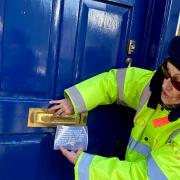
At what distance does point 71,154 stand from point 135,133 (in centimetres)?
33

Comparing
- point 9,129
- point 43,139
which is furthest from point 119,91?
point 9,129

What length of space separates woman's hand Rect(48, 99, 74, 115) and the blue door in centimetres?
4

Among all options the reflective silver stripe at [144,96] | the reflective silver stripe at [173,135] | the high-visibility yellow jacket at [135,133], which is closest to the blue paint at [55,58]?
the high-visibility yellow jacket at [135,133]

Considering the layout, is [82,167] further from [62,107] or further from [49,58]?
[49,58]

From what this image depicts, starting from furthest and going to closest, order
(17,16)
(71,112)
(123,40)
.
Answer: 1. (123,40)
2. (71,112)
3. (17,16)

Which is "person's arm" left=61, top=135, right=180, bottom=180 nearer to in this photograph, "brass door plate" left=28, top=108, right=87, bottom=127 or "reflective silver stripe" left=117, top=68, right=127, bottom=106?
"brass door plate" left=28, top=108, right=87, bottom=127

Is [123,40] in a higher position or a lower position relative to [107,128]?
higher

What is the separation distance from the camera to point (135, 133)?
1785 mm

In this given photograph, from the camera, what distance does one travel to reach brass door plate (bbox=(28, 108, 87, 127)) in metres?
1.73

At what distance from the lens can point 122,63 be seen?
1.97m

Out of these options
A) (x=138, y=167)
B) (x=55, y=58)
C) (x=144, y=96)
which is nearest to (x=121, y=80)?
(x=144, y=96)

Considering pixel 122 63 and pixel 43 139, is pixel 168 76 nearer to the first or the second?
pixel 122 63

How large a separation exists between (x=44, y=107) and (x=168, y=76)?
2.01 ft

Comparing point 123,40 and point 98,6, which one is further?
point 123,40
